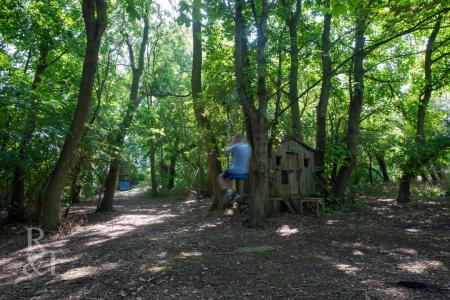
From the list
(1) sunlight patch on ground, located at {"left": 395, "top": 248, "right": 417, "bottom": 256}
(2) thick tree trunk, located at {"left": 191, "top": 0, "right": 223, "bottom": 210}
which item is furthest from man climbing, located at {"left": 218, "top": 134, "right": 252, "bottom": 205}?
(2) thick tree trunk, located at {"left": 191, "top": 0, "right": 223, "bottom": 210}

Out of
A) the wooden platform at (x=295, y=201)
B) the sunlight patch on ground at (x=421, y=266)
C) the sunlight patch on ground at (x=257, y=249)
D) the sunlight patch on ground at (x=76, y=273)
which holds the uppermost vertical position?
the wooden platform at (x=295, y=201)

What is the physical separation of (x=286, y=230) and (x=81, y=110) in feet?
22.0

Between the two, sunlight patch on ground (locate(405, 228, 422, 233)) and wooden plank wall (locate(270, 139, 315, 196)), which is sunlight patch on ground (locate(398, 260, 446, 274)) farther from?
wooden plank wall (locate(270, 139, 315, 196))

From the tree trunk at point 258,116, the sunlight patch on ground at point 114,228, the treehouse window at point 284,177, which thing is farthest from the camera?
the treehouse window at point 284,177

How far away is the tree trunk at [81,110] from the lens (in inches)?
420

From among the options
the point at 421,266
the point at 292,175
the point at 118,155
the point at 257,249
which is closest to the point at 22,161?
the point at 118,155

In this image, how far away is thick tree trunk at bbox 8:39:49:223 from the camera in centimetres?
1080

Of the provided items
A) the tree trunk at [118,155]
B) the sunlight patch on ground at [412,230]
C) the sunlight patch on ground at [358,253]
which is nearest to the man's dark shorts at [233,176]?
the sunlight patch on ground at [358,253]

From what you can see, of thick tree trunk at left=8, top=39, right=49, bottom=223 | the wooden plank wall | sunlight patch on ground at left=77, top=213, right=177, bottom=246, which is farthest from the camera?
the wooden plank wall

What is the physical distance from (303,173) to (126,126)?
7621mm

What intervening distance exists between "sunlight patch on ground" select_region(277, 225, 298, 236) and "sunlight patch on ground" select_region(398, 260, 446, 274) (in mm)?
Result: 3389

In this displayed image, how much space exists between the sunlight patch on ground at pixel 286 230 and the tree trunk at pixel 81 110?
6.31 m

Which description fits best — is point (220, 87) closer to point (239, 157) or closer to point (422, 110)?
point (239, 157)

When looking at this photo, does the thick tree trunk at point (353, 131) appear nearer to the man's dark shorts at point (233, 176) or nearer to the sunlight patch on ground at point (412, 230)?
the sunlight patch on ground at point (412, 230)
